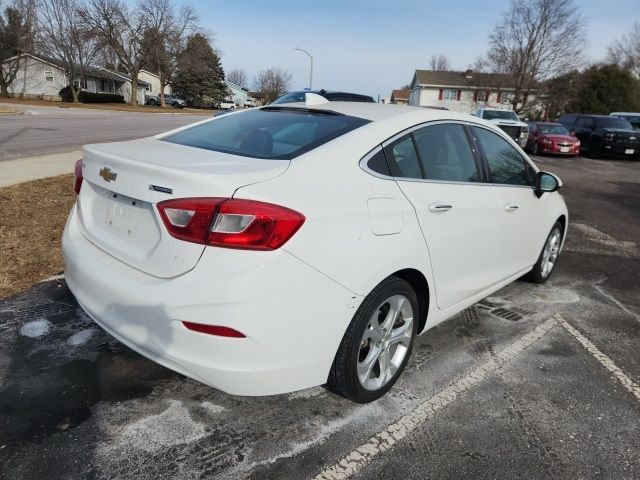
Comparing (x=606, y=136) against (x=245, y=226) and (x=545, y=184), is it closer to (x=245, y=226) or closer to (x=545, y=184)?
(x=545, y=184)

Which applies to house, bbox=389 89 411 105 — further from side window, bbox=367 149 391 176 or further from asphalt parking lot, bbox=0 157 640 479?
side window, bbox=367 149 391 176

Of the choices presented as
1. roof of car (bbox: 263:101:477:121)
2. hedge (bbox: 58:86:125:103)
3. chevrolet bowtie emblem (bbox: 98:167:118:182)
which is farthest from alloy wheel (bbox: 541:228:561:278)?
hedge (bbox: 58:86:125:103)

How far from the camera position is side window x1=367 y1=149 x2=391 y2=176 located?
2.56 meters

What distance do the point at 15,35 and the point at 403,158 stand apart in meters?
63.9

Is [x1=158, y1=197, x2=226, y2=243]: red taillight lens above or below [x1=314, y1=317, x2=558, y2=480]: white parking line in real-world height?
above

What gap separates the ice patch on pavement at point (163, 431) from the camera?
238cm

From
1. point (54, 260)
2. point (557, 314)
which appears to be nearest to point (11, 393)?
point (54, 260)

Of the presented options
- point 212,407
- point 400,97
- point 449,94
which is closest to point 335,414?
point 212,407

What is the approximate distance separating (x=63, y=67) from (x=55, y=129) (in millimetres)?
41604

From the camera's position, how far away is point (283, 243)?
2.08m

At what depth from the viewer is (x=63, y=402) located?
2.64 metres

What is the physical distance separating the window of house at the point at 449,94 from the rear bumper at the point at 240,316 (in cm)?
6761

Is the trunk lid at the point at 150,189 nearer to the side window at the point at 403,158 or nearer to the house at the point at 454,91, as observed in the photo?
the side window at the point at 403,158

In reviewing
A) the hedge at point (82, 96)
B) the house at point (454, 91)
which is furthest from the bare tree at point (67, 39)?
the house at point (454, 91)
